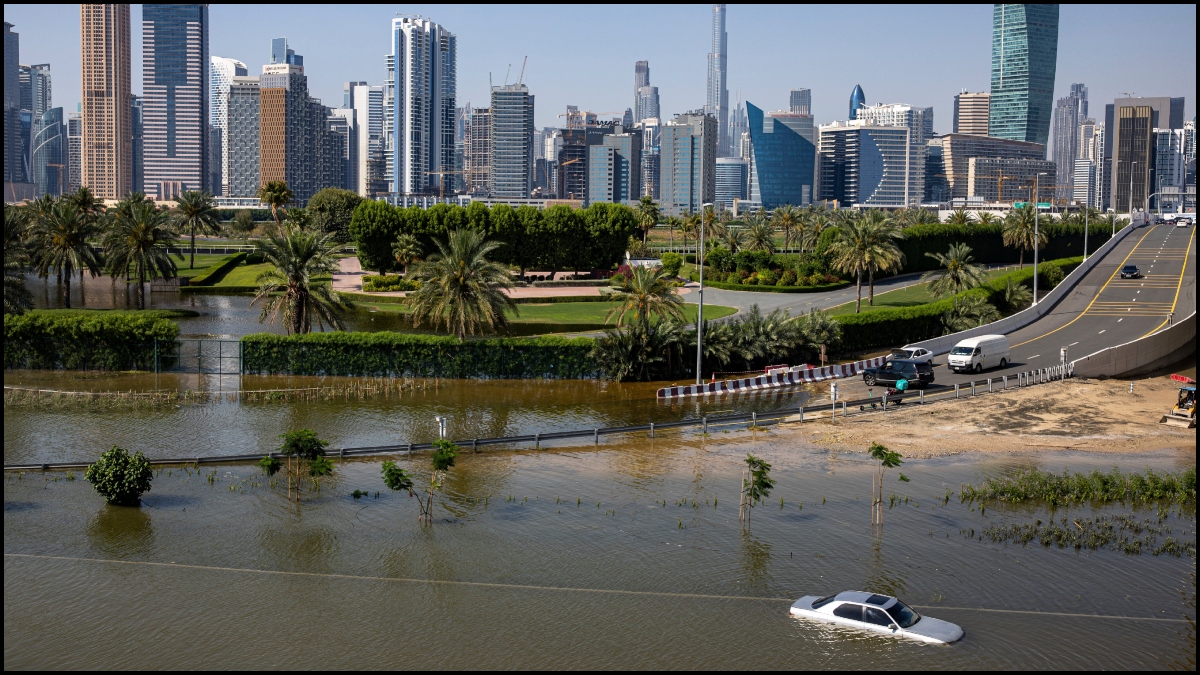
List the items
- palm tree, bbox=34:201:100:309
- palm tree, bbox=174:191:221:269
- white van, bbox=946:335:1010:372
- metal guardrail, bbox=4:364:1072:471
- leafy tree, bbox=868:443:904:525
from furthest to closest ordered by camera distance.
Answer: palm tree, bbox=174:191:221:269
palm tree, bbox=34:201:100:309
white van, bbox=946:335:1010:372
metal guardrail, bbox=4:364:1072:471
leafy tree, bbox=868:443:904:525

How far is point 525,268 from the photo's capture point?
3802 inches

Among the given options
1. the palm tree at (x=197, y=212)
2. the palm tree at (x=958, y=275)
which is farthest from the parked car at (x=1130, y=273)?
the palm tree at (x=197, y=212)

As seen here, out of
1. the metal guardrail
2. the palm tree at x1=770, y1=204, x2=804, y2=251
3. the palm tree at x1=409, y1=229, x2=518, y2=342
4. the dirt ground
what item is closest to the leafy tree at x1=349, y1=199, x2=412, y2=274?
the palm tree at x1=409, y1=229, x2=518, y2=342

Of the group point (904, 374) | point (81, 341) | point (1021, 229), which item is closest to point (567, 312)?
point (904, 374)

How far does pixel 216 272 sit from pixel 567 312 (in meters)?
39.6

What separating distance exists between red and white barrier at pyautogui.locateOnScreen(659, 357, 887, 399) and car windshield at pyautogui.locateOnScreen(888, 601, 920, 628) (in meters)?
24.0

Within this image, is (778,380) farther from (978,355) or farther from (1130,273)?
(1130,273)

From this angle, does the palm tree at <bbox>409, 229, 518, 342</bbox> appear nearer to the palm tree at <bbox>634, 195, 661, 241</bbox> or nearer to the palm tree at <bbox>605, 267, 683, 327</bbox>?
the palm tree at <bbox>605, 267, 683, 327</bbox>

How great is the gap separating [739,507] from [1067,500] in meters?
9.36

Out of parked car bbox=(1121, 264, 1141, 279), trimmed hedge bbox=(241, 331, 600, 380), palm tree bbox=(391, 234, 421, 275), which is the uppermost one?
palm tree bbox=(391, 234, 421, 275)

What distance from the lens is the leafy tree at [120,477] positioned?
2786 cm

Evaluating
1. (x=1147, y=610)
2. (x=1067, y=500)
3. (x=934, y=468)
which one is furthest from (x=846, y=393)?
(x=1147, y=610)

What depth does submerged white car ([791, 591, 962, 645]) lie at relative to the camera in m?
20.1

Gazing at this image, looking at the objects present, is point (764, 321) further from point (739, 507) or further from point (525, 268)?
point (525, 268)
